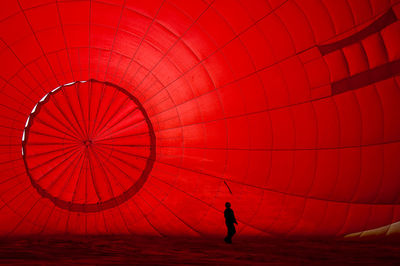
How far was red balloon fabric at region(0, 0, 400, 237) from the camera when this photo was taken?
4102 millimetres

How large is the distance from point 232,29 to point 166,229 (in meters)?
3.04

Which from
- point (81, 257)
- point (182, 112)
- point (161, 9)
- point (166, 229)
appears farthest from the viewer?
point (166, 229)

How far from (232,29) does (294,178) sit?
86.3 inches

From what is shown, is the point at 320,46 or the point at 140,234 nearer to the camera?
the point at 320,46

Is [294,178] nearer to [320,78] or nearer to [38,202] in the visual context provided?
[320,78]

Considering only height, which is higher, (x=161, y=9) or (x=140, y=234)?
(x=161, y=9)

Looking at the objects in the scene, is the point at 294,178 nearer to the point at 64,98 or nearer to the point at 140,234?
the point at 140,234

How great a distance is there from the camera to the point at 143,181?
16.3 ft

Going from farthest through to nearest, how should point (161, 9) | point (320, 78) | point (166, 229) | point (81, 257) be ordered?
point (166, 229) → point (320, 78) → point (161, 9) → point (81, 257)

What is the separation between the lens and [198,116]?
469cm

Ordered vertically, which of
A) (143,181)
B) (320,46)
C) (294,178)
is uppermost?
(320,46)

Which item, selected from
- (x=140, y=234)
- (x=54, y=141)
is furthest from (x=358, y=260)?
(x=54, y=141)

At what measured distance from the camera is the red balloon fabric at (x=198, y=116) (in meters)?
4.10

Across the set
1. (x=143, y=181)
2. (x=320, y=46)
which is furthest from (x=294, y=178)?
(x=143, y=181)
